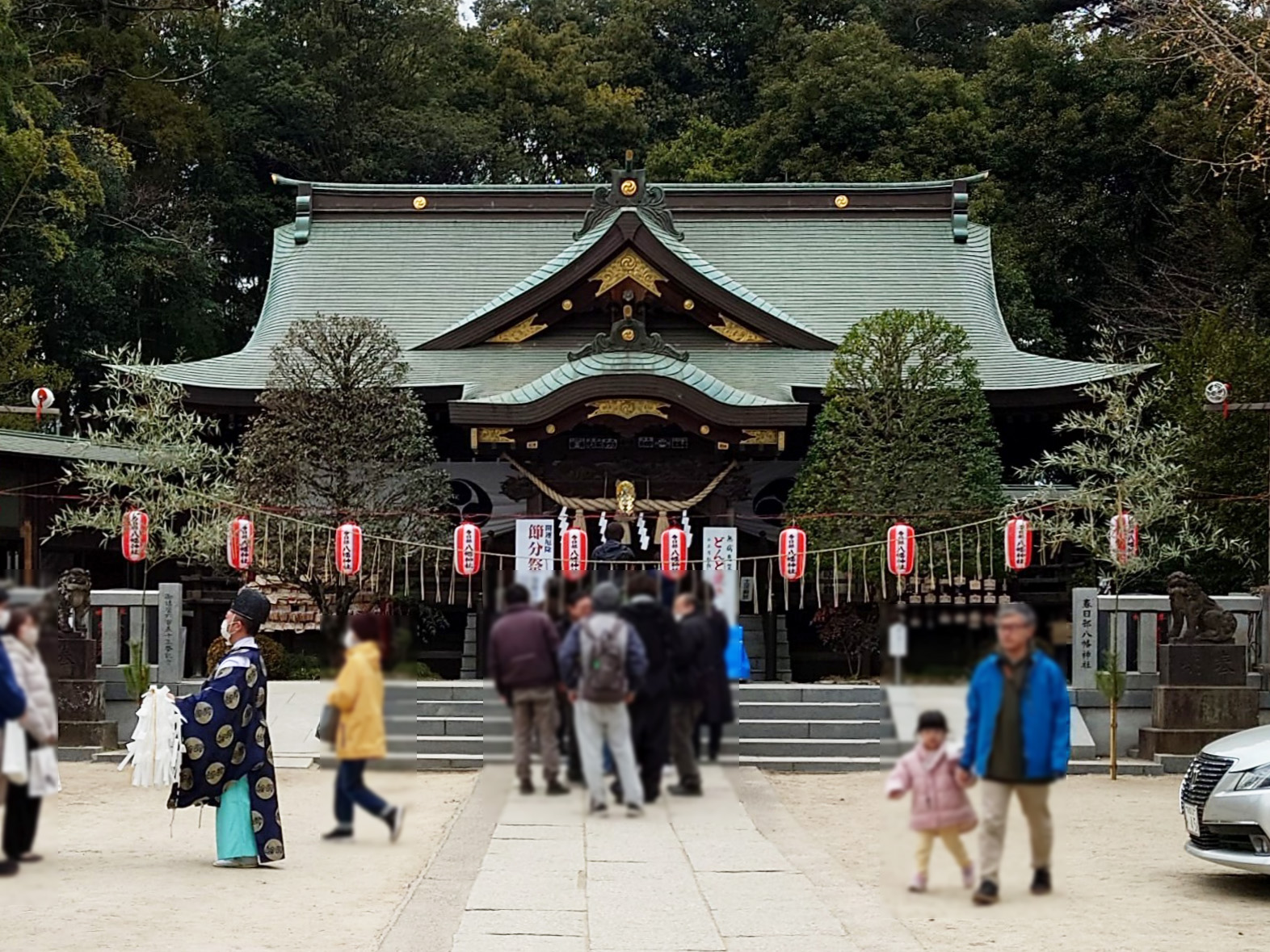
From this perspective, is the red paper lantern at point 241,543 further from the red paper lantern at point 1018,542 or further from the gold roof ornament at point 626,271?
the red paper lantern at point 1018,542

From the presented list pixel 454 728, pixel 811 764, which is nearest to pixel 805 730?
pixel 811 764

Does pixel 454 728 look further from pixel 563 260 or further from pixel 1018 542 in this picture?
pixel 563 260

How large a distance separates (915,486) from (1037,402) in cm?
389

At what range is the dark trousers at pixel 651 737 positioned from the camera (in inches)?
171

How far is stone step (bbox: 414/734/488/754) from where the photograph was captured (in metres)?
18.0

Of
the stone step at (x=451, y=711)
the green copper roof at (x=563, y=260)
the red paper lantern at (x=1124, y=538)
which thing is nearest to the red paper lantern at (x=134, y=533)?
the green copper roof at (x=563, y=260)

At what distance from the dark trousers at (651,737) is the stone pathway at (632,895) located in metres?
4.70

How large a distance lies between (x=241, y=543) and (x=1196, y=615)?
10.6m

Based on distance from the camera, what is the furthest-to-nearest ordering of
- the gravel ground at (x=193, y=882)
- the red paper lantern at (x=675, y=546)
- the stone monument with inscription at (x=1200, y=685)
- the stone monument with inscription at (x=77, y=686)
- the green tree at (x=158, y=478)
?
the green tree at (x=158, y=478) → the stone monument with inscription at (x=77, y=686) → the stone monument with inscription at (x=1200, y=685) → the gravel ground at (x=193, y=882) → the red paper lantern at (x=675, y=546)

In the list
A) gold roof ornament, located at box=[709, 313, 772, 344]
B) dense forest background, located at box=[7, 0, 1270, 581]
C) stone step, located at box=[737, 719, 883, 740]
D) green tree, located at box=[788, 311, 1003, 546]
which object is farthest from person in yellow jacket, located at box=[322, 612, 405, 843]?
dense forest background, located at box=[7, 0, 1270, 581]

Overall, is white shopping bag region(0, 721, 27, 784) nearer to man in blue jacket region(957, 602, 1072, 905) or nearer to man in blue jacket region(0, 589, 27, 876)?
man in blue jacket region(0, 589, 27, 876)

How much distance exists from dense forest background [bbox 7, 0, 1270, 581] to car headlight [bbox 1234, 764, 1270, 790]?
1577 cm

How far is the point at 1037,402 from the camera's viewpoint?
952 inches

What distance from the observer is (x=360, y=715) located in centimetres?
438
